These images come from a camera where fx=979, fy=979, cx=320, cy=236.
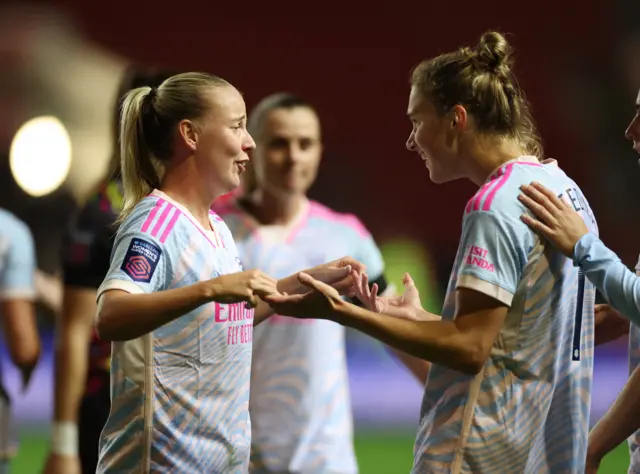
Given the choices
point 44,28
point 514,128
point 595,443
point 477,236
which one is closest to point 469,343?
point 477,236

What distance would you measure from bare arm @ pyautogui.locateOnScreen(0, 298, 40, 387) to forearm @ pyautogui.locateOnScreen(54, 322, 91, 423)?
0.40 ft

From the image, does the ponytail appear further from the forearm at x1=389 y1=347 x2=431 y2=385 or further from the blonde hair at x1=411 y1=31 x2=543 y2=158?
the forearm at x1=389 y1=347 x2=431 y2=385

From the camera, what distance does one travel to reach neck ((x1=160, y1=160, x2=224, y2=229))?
2.28 metres

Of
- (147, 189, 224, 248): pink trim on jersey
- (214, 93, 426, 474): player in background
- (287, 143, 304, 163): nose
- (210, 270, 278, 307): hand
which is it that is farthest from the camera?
(287, 143, 304, 163): nose

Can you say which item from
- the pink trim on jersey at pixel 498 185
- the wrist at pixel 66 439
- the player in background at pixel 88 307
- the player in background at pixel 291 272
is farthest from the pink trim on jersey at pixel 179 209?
the wrist at pixel 66 439

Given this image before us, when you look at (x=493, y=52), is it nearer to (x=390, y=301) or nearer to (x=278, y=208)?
(x=390, y=301)

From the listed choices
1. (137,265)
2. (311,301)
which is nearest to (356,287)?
(311,301)

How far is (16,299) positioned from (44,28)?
5.41 metres

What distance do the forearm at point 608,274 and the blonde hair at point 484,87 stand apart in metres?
0.31

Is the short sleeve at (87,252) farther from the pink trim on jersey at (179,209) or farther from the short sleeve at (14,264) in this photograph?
the pink trim on jersey at (179,209)

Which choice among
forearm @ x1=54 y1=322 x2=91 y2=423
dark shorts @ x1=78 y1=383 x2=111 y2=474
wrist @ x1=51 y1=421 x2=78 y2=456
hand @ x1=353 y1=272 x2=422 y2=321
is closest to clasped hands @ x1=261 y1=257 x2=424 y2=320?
hand @ x1=353 y1=272 x2=422 y2=321

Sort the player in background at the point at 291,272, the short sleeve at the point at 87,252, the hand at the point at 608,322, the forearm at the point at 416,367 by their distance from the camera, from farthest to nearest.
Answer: the forearm at the point at 416,367 → the player in background at the point at 291,272 → the short sleeve at the point at 87,252 → the hand at the point at 608,322

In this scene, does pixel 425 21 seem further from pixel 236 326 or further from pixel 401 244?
pixel 236 326

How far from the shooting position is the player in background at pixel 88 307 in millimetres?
3102
